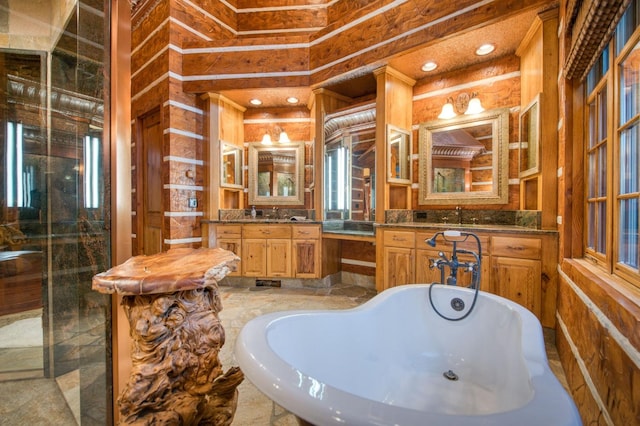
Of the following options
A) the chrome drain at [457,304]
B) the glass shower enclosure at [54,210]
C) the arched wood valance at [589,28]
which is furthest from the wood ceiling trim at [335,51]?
the chrome drain at [457,304]

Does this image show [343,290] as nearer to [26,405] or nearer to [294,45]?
[26,405]

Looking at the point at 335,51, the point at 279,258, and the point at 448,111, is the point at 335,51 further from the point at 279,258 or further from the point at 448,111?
the point at 279,258

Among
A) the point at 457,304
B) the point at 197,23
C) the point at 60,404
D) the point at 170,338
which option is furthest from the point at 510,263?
the point at 197,23

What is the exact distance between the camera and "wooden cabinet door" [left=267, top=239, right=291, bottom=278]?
3.65m

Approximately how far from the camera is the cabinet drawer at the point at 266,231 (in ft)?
12.0

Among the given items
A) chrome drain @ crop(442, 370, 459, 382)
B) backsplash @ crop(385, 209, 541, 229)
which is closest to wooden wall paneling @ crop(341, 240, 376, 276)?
backsplash @ crop(385, 209, 541, 229)

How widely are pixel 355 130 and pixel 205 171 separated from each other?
2162 mm

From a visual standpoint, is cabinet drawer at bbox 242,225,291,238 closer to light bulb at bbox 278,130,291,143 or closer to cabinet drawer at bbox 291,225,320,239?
cabinet drawer at bbox 291,225,320,239

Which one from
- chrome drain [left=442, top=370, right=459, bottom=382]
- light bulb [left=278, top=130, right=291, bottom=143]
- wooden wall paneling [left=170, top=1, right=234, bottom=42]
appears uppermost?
wooden wall paneling [left=170, top=1, right=234, bottom=42]

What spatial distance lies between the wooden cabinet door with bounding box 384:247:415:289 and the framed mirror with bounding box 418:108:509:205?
0.79 metres

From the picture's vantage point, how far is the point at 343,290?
3.61m

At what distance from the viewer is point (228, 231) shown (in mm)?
3756

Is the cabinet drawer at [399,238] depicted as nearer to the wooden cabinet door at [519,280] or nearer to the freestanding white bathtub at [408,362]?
the wooden cabinet door at [519,280]

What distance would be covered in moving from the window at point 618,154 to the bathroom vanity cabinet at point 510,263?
22.8 inches
